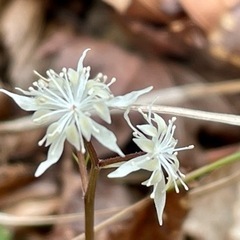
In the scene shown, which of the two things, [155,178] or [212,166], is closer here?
[155,178]

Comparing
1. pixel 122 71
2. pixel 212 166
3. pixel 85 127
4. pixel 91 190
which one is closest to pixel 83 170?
pixel 91 190

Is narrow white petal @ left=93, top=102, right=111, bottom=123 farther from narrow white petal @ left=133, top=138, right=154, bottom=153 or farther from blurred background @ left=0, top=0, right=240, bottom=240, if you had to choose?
blurred background @ left=0, top=0, right=240, bottom=240

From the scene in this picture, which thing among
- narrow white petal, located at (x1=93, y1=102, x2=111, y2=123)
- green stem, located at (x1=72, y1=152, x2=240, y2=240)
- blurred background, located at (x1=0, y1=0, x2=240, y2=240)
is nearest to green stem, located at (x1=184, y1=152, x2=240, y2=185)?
green stem, located at (x1=72, y1=152, x2=240, y2=240)

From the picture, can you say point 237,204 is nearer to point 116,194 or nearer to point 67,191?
point 116,194

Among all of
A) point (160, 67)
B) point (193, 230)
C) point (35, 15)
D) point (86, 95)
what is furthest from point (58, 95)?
point (35, 15)

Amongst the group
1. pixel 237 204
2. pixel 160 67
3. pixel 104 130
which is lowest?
pixel 237 204

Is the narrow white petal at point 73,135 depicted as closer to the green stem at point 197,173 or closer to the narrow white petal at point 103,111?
the narrow white petal at point 103,111

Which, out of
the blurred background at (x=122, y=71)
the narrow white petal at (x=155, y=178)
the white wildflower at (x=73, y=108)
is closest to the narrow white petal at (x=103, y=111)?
the white wildflower at (x=73, y=108)

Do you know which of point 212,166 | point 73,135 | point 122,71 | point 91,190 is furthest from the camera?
point 122,71

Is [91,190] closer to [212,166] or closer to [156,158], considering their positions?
[156,158]
